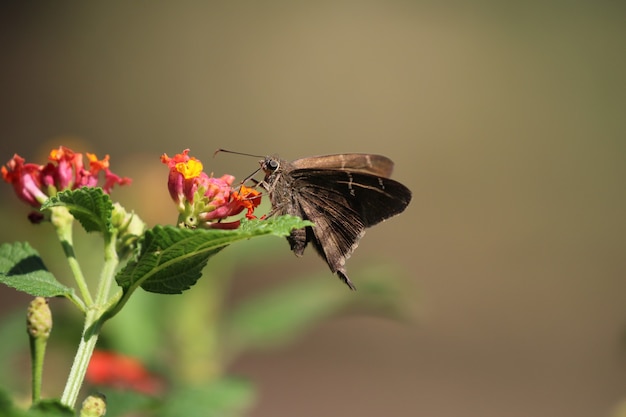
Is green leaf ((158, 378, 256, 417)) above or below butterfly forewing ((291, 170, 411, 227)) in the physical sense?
below

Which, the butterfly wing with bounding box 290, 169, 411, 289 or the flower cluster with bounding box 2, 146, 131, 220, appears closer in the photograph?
the flower cluster with bounding box 2, 146, 131, 220

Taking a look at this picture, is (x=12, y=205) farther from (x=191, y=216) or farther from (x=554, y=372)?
(x=554, y=372)

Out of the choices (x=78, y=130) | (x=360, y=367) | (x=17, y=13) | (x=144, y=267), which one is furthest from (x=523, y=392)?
(x=17, y=13)

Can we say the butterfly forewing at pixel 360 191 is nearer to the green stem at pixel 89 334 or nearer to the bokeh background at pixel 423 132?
the green stem at pixel 89 334

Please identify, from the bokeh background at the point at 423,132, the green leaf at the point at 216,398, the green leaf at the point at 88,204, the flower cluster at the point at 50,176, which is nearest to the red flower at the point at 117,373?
the green leaf at the point at 216,398

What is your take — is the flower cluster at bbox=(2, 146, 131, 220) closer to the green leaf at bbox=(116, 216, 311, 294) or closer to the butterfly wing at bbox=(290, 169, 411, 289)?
the green leaf at bbox=(116, 216, 311, 294)

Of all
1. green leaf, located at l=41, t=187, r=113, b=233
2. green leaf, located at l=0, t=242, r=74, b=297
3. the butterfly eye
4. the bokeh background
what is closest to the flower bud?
green leaf, located at l=0, t=242, r=74, b=297

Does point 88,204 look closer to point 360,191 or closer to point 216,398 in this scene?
point 360,191
